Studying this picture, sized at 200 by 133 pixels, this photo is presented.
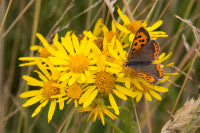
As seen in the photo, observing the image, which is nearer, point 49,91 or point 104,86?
point 104,86

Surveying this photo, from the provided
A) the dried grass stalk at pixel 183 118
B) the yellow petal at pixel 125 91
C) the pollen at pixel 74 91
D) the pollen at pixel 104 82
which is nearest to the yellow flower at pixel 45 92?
the pollen at pixel 74 91

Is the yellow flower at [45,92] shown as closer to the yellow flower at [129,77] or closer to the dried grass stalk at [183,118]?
the yellow flower at [129,77]

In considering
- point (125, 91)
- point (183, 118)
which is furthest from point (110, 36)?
point (183, 118)

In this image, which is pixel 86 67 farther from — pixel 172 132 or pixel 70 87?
pixel 172 132

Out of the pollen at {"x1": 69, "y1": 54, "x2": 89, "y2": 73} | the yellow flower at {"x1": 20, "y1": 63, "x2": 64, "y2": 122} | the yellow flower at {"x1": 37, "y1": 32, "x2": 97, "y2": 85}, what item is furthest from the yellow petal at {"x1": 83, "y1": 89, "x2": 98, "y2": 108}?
the yellow flower at {"x1": 20, "y1": 63, "x2": 64, "y2": 122}

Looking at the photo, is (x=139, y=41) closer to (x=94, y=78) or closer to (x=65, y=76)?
(x=94, y=78)

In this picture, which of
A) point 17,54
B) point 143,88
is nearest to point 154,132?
point 143,88
